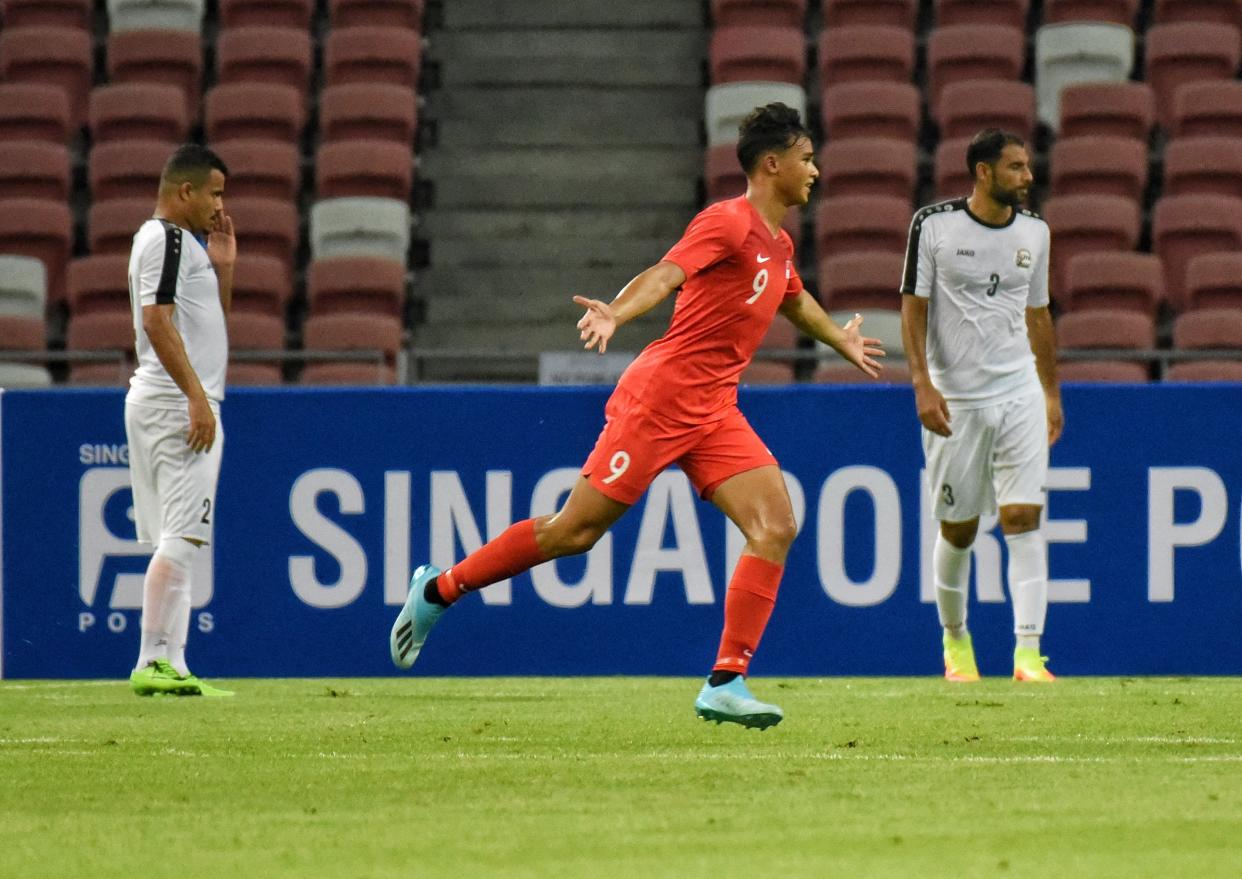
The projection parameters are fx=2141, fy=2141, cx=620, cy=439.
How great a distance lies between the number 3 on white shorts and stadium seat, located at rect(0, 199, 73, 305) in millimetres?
8970

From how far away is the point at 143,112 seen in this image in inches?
597

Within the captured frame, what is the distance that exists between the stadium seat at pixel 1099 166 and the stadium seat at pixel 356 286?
4.46 m

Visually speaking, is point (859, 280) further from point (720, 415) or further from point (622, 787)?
point (622, 787)

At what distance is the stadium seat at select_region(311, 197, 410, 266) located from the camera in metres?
14.4

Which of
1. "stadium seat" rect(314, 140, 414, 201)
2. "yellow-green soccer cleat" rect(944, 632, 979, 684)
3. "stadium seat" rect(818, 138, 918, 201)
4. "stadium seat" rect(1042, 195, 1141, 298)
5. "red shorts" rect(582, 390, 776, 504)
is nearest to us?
"red shorts" rect(582, 390, 776, 504)

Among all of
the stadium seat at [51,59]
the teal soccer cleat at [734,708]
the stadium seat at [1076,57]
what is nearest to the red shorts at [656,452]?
the teal soccer cleat at [734,708]

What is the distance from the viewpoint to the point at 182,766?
5.49 metres

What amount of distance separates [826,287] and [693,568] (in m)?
4.91

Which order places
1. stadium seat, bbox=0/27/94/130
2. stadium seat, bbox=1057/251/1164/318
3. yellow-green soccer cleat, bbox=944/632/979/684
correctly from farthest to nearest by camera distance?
stadium seat, bbox=0/27/94/130, stadium seat, bbox=1057/251/1164/318, yellow-green soccer cleat, bbox=944/632/979/684

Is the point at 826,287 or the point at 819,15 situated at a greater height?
the point at 819,15

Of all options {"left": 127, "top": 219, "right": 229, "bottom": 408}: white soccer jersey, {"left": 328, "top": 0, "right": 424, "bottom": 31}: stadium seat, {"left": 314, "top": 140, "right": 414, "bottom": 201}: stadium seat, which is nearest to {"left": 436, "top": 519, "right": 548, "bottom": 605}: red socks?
{"left": 127, "top": 219, "right": 229, "bottom": 408}: white soccer jersey

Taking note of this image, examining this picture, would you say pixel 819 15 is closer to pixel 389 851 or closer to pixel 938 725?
pixel 938 725

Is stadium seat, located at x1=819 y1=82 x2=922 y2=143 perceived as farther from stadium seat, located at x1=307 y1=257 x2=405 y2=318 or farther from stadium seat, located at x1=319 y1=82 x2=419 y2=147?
stadium seat, located at x1=307 y1=257 x2=405 y2=318

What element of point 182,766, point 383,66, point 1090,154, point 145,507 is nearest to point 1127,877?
point 182,766
